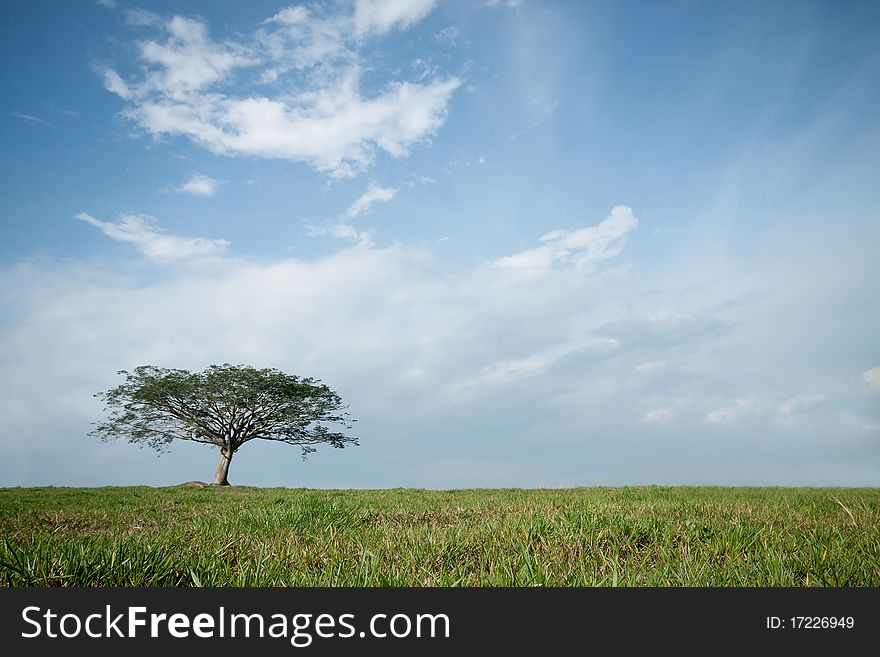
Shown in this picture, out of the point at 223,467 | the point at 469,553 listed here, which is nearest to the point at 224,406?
the point at 223,467

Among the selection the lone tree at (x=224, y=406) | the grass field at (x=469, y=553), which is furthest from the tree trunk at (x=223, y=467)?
the grass field at (x=469, y=553)

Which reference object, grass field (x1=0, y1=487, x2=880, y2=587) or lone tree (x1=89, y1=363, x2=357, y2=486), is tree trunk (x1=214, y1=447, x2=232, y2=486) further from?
grass field (x1=0, y1=487, x2=880, y2=587)

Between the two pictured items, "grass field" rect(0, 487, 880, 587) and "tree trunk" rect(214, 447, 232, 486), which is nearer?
"grass field" rect(0, 487, 880, 587)

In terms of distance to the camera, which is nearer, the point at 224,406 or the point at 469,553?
the point at 469,553

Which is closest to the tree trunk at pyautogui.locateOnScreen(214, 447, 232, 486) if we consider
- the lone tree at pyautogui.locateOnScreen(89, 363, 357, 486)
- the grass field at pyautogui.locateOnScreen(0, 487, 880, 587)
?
the lone tree at pyautogui.locateOnScreen(89, 363, 357, 486)

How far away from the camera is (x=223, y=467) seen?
40.9 meters

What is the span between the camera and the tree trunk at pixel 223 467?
40.6 m

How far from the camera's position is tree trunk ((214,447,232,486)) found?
4062 cm

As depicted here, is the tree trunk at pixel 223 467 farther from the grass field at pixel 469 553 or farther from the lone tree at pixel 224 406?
the grass field at pixel 469 553

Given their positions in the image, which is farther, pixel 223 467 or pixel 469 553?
pixel 223 467

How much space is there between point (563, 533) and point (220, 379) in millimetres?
39032

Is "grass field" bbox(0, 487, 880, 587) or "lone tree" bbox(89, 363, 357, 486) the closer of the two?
"grass field" bbox(0, 487, 880, 587)

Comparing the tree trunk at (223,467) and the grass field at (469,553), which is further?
the tree trunk at (223,467)

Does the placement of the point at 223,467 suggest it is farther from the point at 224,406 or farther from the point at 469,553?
the point at 469,553
